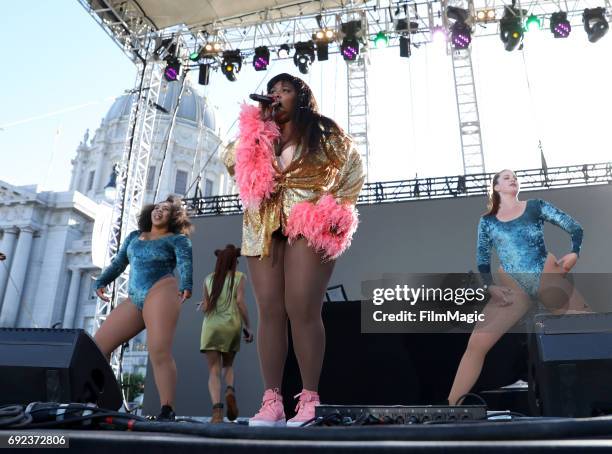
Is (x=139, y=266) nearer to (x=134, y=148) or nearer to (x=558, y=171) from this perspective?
(x=134, y=148)

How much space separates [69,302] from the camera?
34750mm

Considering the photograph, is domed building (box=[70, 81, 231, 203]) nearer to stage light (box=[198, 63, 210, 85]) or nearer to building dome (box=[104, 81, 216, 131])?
building dome (box=[104, 81, 216, 131])

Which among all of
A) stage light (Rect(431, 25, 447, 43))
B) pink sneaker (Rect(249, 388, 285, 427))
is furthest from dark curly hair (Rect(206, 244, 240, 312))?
stage light (Rect(431, 25, 447, 43))

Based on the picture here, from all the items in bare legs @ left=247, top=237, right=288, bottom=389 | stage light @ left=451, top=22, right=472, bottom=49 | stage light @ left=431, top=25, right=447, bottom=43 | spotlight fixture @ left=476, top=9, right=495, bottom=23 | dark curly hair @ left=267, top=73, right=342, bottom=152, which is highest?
spotlight fixture @ left=476, top=9, right=495, bottom=23

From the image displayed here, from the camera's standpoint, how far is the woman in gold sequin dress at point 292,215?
1951mm

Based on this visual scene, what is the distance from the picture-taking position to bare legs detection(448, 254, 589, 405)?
285 cm

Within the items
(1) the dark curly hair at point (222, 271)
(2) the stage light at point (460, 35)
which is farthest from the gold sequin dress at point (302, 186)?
(2) the stage light at point (460, 35)

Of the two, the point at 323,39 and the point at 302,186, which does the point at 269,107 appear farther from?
the point at 323,39

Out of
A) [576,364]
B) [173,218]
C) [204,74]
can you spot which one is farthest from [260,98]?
[204,74]

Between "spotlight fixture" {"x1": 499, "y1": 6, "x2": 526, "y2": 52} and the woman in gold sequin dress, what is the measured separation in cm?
732

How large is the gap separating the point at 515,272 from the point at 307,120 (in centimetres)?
164

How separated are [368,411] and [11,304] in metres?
35.8

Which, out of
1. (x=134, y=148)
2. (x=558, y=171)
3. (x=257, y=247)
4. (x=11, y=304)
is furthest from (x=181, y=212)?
(x=11, y=304)

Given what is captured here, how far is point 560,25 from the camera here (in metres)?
8.19
